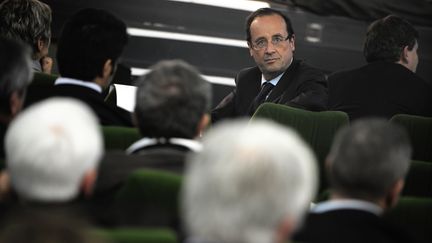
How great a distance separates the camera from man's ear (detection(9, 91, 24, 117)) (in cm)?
365

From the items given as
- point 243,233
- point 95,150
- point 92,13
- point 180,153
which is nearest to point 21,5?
point 92,13

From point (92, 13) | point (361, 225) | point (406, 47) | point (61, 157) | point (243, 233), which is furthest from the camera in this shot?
point (406, 47)

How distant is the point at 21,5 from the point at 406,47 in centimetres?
221

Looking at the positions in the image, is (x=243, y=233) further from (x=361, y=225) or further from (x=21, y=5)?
(x=21, y=5)

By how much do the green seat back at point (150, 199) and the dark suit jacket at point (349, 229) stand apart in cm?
32

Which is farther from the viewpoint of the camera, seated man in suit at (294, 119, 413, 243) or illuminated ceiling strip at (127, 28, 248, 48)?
illuminated ceiling strip at (127, 28, 248, 48)

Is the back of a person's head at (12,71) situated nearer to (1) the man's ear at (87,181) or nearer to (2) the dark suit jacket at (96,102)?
(2) the dark suit jacket at (96,102)

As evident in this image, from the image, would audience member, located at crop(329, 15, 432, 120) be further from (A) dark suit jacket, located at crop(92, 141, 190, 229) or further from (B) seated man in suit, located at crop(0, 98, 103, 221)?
(B) seated man in suit, located at crop(0, 98, 103, 221)

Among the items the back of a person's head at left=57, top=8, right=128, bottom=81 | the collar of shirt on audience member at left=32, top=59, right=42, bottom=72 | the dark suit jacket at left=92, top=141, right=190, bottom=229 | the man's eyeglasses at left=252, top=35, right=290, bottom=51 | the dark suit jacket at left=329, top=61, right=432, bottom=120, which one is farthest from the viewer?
the man's eyeglasses at left=252, top=35, right=290, bottom=51

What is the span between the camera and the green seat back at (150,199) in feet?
9.13

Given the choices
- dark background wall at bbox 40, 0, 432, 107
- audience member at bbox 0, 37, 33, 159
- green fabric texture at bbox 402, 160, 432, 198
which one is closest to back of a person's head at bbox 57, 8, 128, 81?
audience member at bbox 0, 37, 33, 159

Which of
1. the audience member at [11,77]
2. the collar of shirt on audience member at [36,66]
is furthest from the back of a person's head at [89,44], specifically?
the collar of shirt on audience member at [36,66]

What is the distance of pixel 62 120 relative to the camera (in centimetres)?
260

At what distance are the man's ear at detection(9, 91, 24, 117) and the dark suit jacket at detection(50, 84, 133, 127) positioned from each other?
1.61ft
